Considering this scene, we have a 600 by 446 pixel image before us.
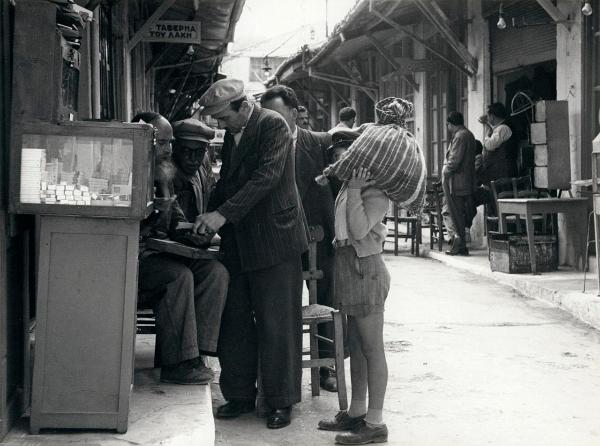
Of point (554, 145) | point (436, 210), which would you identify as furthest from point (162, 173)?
point (436, 210)

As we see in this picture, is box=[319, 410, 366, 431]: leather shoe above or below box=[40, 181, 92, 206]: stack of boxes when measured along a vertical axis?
below

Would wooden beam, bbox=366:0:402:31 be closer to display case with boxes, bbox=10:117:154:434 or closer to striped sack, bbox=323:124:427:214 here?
striped sack, bbox=323:124:427:214

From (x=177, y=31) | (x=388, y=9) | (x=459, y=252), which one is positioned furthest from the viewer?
(x=388, y=9)

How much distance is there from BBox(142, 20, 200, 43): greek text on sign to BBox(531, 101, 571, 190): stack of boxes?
4.57m

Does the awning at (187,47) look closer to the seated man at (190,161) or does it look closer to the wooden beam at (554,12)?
the wooden beam at (554,12)

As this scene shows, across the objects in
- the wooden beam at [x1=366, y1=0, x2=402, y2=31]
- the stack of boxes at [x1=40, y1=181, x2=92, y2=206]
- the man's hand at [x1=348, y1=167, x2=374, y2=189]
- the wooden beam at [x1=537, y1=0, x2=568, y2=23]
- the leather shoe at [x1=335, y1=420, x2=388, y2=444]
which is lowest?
the leather shoe at [x1=335, y1=420, x2=388, y2=444]

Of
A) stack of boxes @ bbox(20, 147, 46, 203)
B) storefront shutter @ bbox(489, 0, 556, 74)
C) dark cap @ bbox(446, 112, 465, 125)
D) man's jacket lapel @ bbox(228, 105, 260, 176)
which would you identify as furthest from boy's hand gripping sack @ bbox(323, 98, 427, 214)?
dark cap @ bbox(446, 112, 465, 125)

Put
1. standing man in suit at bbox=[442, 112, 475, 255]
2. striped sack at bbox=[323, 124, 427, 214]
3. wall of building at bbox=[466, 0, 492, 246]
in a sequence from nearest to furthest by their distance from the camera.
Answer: striped sack at bbox=[323, 124, 427, 214]
standing man in suit at bbox=[442, 112, 475, 255]
wall of building at bbox=[466, 0, 492, 246]

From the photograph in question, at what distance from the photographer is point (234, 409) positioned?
4852 mm

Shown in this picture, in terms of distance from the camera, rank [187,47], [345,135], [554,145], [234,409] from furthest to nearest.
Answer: [187,47] → [554,145] → [345,135] → [234,409]

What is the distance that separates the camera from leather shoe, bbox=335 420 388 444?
4348 mm

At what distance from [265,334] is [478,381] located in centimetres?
160

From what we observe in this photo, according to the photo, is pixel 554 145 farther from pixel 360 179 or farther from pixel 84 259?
pixel 84 259

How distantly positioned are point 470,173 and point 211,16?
4.78 metres
